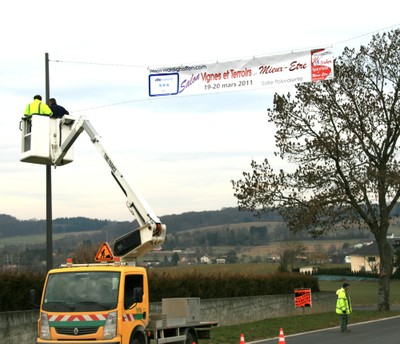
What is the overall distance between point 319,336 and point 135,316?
34.0 feet

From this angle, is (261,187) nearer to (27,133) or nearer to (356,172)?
(356,172)

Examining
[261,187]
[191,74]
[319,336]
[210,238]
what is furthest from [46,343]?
[210,238]

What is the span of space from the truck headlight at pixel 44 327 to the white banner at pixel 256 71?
893 centimetres

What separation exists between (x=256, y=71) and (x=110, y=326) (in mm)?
9450

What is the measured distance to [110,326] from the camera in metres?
14.5

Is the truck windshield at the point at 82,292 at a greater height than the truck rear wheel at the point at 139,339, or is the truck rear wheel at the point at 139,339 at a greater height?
the truck windshield at the point at 82,292

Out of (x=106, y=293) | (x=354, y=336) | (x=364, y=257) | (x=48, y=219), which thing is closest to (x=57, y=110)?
(x=48, y=219)

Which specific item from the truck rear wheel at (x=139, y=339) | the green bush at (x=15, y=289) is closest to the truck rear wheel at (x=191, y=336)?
the truck rear wheel at (x=139, y=339)

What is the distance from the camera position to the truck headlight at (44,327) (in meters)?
14.7

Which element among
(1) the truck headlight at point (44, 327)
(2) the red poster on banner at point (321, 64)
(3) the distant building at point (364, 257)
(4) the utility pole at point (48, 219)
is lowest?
(3) the distant building at point (364, 257)

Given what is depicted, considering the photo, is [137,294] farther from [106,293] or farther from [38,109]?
[38,109]

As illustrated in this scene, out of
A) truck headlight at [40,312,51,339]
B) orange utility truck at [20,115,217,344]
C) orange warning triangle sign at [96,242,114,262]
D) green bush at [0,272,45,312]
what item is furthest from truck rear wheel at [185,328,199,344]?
green bush at [0,272,45,312]

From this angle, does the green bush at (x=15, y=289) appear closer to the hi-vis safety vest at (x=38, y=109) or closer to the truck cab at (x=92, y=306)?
the hi-vis safety vest at (x=38, y=109)

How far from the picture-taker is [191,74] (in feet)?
70.5
